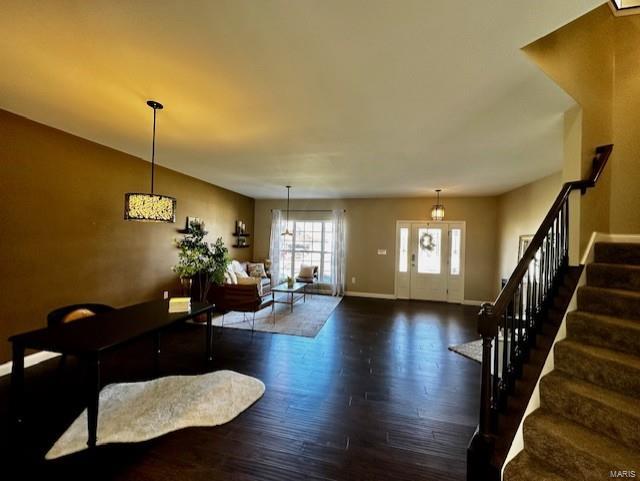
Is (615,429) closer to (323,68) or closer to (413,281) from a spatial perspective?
(323,68)

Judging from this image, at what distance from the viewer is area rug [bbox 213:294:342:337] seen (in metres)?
4.19

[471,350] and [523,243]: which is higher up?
[523,243]

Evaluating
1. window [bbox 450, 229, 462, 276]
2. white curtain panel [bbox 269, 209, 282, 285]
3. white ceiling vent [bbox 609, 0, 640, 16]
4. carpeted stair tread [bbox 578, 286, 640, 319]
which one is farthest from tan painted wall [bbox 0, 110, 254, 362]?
window [bbox 450, 229, 462, 276]

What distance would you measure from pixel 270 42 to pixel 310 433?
8.80 feet

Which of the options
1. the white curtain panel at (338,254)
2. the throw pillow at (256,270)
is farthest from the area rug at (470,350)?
the throw pillow at (256,270)

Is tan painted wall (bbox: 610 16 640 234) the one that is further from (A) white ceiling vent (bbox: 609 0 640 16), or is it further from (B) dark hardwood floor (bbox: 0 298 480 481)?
(B) dark hardwood floor (bbox: 0 298 480 481)


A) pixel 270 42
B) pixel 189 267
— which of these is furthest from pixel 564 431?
pixel 189 267

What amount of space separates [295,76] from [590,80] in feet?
8.41

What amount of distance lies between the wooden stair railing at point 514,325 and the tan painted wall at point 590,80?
0.57 feet

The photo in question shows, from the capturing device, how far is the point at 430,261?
662 cm

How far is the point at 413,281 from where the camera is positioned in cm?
670

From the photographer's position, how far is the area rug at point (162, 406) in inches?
73.1

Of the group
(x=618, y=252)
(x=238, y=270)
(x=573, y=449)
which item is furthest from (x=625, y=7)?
(x=238, y=270)

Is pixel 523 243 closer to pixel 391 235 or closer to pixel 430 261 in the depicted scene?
pixel 430 261
